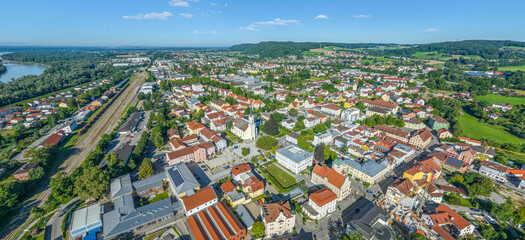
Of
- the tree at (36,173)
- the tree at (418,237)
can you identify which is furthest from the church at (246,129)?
the tree at (36,173)

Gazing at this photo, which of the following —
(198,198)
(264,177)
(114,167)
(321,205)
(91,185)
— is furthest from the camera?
(264,177)

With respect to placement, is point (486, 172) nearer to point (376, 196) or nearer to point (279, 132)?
point (376, 196)

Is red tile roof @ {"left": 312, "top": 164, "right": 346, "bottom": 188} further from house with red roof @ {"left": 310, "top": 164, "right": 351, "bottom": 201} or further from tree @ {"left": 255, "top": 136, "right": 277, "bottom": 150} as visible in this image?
tree @ {"left": 255, "top": 136, "right": 277, "bottom": 150}

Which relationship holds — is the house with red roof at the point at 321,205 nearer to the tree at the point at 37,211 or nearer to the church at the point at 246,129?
the church at the point at 246,129

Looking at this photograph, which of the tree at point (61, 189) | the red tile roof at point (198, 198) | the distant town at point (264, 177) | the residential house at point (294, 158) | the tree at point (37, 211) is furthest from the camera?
the residential house at point (294, 158)

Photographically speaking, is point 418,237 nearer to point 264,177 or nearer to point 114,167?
point 264,177

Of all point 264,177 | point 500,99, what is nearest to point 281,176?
Result: point 264,177
